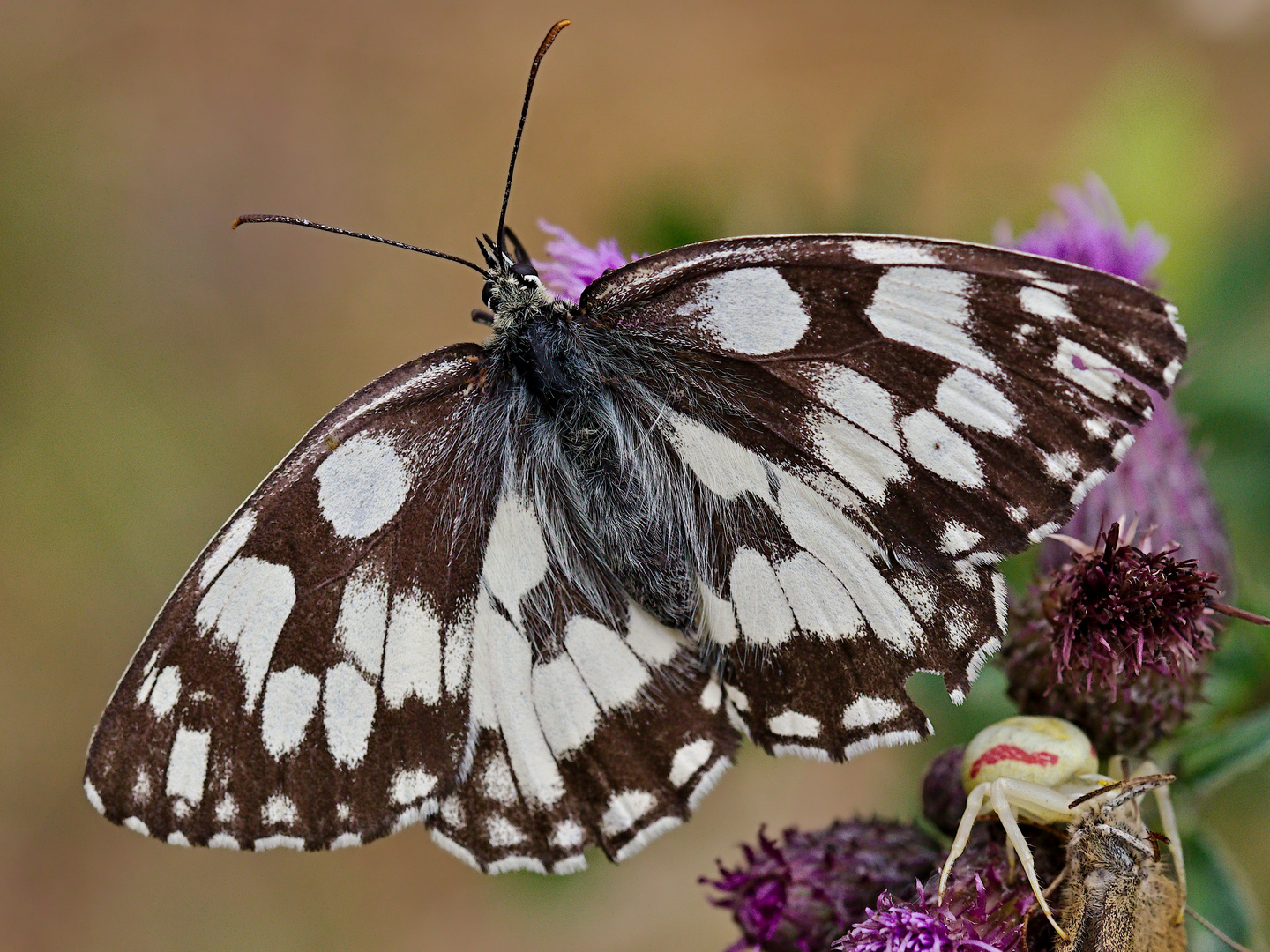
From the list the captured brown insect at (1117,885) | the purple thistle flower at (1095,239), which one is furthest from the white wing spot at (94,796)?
the purple thistle flower at (1095,239)

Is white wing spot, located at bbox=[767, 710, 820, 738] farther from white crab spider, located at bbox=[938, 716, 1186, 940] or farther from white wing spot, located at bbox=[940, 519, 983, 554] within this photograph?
white wing spot, located at bbox=[940, 519, 983, 554]

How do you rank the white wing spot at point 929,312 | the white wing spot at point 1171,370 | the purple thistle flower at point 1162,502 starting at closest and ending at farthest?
the white wing spot at point 1171,370
the white wing spot at point 929,312
the purple thistle flower at point 1162,502

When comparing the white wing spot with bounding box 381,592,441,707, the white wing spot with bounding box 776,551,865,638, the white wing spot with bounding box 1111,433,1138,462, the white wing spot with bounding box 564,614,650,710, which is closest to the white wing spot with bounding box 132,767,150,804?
the white wing spot with bounding box 381,592,441,707

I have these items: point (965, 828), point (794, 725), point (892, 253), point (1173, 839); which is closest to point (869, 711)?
point (794, 725)

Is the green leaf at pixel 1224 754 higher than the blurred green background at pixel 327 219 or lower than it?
lower

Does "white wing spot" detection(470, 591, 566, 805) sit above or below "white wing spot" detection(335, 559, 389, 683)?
below

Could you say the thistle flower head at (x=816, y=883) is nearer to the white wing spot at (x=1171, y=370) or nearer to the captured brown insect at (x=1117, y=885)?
the captured brown insect at (x=1117, y=885)

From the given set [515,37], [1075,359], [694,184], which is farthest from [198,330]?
[1075,359]
